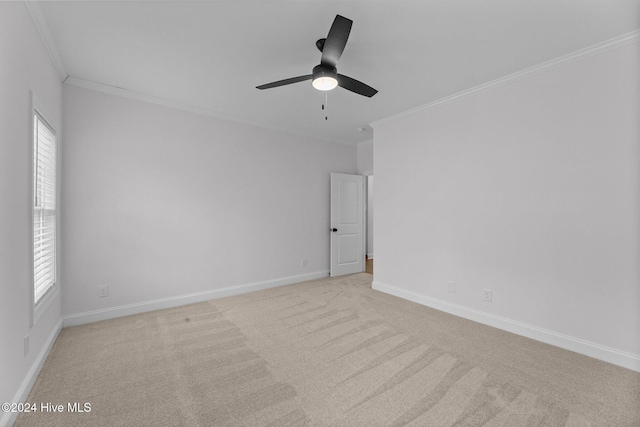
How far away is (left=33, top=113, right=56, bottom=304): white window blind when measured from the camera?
7.11 feet

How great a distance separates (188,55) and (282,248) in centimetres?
303

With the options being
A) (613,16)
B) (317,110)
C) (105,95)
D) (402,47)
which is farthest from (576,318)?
(105,95)

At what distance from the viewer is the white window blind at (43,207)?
7.11 feet

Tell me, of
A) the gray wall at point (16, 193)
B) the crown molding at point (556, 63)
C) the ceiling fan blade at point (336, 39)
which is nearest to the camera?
the gray wall at point (16, 193)

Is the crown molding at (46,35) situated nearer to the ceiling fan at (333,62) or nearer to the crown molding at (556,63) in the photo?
the ceiling fan at (333,62)

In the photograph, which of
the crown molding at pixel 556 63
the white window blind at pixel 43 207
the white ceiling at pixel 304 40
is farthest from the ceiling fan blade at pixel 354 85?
the white window blind at pixel 43 207

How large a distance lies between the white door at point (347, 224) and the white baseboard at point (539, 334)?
166 centimetres

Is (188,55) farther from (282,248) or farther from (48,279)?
(282,248)

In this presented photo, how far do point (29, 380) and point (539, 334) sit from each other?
167 inches

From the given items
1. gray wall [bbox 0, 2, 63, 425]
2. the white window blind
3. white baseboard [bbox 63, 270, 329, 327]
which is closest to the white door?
white baseboard [bbox 63, 270, 329, 327]

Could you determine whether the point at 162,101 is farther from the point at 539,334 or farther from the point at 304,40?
the point at 539,334

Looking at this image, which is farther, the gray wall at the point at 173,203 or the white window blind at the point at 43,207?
the gray wall at the point at 173,203

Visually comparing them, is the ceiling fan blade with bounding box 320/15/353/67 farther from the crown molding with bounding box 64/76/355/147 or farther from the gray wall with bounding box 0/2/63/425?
the crown molding with bounding box 64/76/355/147

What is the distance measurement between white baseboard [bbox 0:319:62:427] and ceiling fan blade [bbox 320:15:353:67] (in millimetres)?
2927
